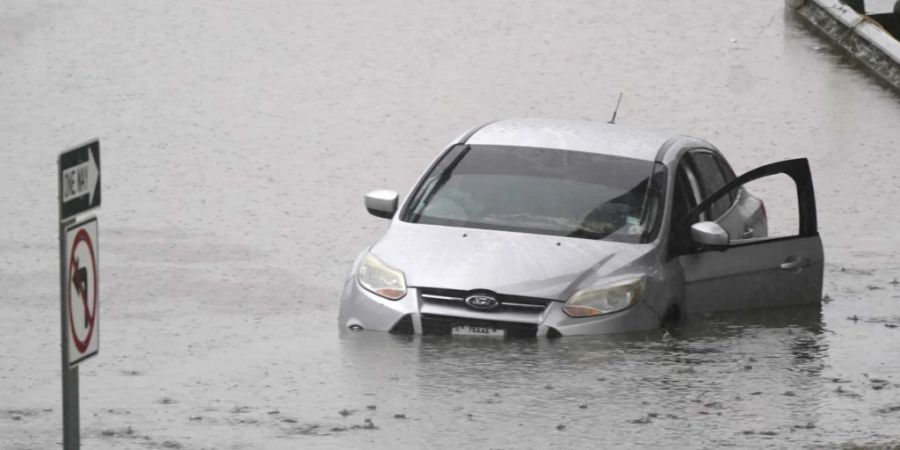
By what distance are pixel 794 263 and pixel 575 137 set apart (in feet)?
5.86

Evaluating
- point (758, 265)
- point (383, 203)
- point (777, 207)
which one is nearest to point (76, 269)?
point (383, 203)

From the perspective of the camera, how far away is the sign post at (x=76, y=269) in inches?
331

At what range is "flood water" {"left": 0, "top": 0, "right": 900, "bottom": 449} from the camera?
446 inches

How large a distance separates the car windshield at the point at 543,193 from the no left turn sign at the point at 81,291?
5.63 metres

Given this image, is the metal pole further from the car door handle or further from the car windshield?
→ the car door handle

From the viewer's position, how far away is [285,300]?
605 inches

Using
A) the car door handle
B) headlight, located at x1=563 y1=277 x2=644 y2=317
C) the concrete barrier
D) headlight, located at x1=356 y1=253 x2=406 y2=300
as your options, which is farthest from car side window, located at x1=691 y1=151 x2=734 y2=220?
the concrete barrier

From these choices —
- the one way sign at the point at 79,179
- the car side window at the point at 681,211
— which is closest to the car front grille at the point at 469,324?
the car side window at the point at 681,211

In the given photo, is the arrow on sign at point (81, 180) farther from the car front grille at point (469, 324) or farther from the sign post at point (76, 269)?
the car front grille at point (469, 324)

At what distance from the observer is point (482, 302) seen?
13.1 m

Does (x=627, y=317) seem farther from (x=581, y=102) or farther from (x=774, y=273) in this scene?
(x=581, y=102)

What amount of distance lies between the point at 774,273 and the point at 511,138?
209 cm

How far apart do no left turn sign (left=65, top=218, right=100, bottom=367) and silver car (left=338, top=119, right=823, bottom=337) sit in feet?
15.7

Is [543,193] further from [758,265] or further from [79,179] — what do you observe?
[79,179]
